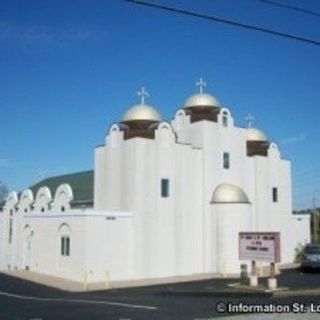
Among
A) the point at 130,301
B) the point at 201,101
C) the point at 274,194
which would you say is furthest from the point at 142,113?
the point at 130,301

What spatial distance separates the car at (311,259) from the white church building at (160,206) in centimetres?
408

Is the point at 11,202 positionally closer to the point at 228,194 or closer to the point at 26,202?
the point at 26,202

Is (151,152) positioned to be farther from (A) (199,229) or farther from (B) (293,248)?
(B) (293,248)

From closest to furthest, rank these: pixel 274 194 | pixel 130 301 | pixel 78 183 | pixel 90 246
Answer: pixel 130 301 → pixel 90 246 → pixel 274 194 → pixel 78 183

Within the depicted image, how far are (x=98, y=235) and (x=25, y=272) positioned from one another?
328 inches

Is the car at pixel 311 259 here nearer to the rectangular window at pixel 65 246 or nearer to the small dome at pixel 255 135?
the small dome at pixel 255 135

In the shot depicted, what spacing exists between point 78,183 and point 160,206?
549 inches

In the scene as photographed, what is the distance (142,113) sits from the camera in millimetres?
39844

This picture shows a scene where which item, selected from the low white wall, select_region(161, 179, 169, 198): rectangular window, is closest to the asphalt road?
the low white wall

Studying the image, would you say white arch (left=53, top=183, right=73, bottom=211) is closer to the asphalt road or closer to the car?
the asphalt road

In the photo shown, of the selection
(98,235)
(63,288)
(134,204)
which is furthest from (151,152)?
(63,288)

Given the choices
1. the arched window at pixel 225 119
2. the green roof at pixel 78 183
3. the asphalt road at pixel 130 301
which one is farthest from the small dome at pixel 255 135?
the asphalt road at pixel 130 301

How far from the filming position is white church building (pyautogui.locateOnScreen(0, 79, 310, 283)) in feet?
118

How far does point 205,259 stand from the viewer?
39344 millimetres
